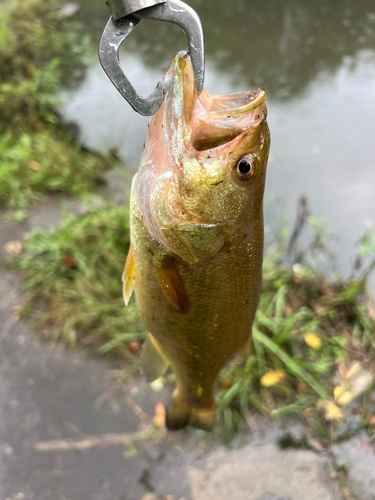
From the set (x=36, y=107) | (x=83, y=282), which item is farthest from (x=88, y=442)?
(x=36, y=107)

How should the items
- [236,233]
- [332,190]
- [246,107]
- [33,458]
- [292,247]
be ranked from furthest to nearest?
[332,190], [292,247], [33,458], [236,233], [246,107]

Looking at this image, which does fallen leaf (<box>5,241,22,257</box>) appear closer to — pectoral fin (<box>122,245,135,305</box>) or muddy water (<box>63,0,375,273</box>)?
muddy water (<box>63,0,375,273</box>)

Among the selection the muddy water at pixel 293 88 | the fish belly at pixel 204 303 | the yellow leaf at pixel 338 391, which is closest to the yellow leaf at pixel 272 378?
the yellow leaf at pixel 338 391

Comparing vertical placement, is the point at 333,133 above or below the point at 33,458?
above

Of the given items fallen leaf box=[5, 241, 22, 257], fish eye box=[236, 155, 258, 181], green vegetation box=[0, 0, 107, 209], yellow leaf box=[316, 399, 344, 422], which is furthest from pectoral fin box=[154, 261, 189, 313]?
green vegetation box=[0, 0, 107, 209]

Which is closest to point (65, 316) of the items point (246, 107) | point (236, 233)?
point (236, 233)

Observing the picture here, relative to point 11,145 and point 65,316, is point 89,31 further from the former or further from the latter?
point 65,316
